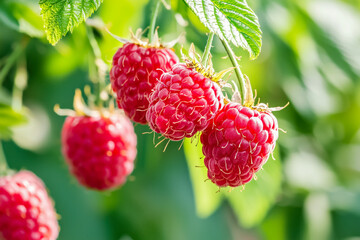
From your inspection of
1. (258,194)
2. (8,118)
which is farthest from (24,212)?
(258,194)

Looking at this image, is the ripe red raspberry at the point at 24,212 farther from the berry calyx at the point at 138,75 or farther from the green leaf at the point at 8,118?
the berry calyx at the point at 138,75

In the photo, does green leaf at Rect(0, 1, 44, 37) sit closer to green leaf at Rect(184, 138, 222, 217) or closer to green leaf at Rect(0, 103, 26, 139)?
green leaf at Rect(0, 103, 26, 139)

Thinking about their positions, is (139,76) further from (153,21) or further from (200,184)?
(200,184)

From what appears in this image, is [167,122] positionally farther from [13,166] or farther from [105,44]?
[13,166]

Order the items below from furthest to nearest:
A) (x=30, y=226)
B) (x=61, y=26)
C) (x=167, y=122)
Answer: (x=30, y=226) < (x=167, y=122) < (x=61, y=26)

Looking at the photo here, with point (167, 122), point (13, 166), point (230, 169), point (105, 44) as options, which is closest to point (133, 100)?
point (167, 122)

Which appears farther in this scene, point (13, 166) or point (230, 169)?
point (13, 166)
